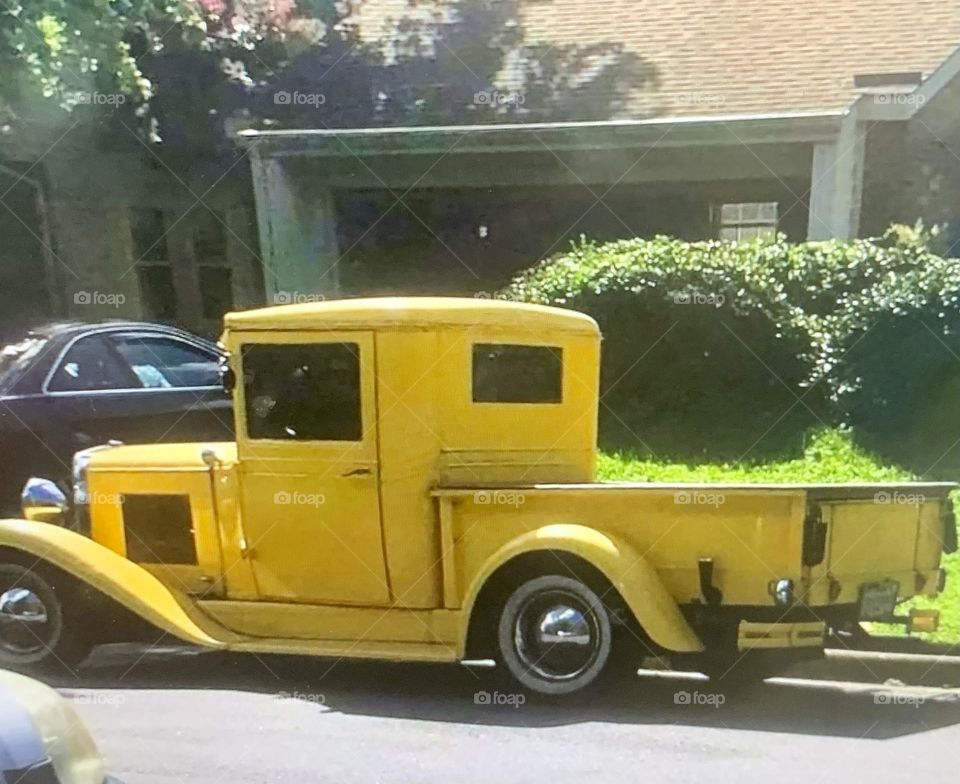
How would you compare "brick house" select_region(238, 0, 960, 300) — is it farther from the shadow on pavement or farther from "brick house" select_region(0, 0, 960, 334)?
the shadow on pavement

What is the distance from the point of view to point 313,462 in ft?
7.09

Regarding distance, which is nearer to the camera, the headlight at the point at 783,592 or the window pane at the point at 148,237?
the headlight at the point at 783,592

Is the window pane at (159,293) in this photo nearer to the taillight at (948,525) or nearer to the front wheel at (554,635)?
→ the front wheel at (554,635)

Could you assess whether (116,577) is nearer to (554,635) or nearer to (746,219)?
(554,635)

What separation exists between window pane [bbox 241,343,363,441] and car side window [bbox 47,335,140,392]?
0.29 meters

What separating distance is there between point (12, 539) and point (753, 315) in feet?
5.46

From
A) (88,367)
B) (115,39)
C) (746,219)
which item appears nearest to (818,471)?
(746,219)

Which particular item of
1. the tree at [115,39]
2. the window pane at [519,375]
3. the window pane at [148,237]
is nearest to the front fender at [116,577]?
the window pane at [148,237]

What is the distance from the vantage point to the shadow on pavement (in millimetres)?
1978

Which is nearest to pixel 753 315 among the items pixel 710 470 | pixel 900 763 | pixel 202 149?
pixel 710 470

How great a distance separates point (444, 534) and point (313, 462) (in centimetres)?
32

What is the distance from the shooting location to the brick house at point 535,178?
2.00 m

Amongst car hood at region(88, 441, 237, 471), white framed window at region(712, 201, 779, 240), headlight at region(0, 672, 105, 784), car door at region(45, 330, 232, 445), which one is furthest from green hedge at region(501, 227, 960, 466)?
headlight at region(0, 672, 105, 784)

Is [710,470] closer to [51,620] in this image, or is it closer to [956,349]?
[956,349]
